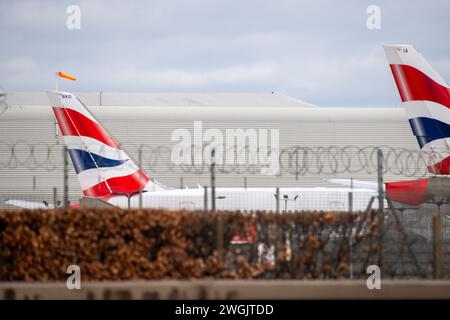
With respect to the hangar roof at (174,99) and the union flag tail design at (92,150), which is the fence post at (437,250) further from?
the hangar roof at (174,99)

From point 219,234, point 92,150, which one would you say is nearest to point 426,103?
point 219,234

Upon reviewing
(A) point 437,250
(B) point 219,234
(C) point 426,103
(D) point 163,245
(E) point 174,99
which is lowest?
(A) point 437,250

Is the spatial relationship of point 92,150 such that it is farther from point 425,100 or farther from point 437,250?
point 437,250

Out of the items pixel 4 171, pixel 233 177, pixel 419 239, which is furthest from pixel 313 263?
pixel 4 171

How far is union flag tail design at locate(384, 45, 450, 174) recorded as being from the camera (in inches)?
746

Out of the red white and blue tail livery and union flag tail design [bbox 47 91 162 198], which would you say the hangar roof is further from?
the red white and blue tail livery

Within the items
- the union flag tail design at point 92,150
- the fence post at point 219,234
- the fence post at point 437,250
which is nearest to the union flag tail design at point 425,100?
the fence post at point 437,250

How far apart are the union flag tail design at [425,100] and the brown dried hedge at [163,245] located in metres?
6.76

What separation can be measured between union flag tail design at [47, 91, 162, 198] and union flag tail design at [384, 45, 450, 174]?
895cm

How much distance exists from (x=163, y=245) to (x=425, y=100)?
8.84 meters

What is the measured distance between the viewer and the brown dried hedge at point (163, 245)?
1237 centimetres

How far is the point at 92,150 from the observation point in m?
24.7
